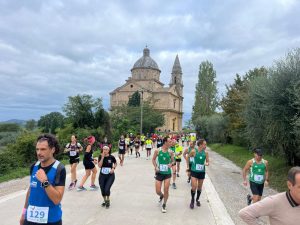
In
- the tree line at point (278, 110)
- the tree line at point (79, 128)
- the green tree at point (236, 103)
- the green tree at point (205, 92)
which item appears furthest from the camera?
the green tree at point (205, 92)

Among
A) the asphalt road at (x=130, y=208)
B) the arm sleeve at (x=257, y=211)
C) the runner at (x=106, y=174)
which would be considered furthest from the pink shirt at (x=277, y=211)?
the runner at (x=106, y=174)

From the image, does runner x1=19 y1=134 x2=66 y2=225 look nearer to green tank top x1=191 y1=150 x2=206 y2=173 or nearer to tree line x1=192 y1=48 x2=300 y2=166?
green tank top x1=191 y1=150 x2=206 y2=173

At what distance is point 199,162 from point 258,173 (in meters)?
1.70

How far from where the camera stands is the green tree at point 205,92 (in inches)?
2504

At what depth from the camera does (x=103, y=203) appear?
8.46m

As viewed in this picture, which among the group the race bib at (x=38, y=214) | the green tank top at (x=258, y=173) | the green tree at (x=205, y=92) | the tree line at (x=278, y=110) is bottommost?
the race bib at (x=38, y=214)

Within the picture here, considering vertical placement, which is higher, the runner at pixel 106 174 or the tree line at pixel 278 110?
the tree line at pixel 278 110

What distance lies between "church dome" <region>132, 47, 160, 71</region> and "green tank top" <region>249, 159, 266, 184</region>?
279ft

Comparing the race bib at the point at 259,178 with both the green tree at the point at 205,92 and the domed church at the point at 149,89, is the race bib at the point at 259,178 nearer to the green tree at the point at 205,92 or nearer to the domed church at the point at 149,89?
the green tree at the point at 205,92

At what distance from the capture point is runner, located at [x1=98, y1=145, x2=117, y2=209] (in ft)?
27.6

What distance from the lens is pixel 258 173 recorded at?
761cm

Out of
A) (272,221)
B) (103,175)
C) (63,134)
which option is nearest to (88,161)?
(103,175)

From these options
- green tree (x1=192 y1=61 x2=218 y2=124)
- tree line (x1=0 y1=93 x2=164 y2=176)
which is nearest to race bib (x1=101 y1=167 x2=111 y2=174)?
tree line (x1=0 y1=93 x2=164 y2=176)

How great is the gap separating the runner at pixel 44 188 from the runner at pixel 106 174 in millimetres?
4721
